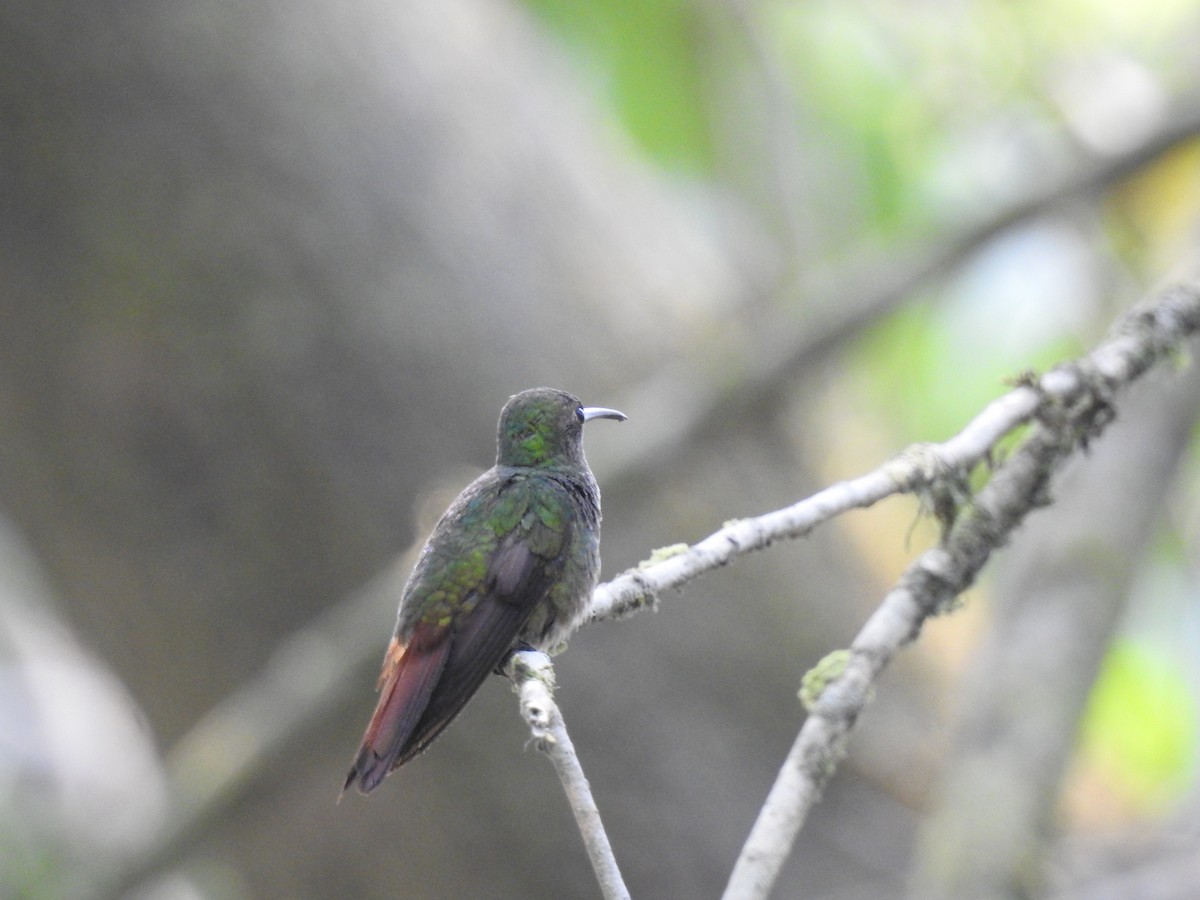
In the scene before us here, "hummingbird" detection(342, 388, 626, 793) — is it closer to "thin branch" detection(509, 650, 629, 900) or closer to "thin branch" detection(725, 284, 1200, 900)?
"thin branch" detection(509, 650, 629, 900)

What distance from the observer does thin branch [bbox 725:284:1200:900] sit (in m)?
1.71

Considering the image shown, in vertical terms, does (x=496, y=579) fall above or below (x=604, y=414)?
below

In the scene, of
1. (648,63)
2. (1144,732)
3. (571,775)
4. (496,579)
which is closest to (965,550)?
(496,579)

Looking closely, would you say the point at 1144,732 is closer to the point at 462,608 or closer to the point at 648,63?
the point at 648,63

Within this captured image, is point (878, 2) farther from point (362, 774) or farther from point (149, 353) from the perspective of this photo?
point (362, 774)

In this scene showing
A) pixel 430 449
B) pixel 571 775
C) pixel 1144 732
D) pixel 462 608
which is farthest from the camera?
pixel 1144 732

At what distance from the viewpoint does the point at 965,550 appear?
101 inches

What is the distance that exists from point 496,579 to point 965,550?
0.89 meters

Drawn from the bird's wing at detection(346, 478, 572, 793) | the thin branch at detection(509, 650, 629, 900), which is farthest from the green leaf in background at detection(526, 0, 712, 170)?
the thin branch at detection(509, 650, 629, 900)

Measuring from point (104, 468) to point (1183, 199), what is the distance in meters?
4.76

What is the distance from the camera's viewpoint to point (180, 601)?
18.3ft

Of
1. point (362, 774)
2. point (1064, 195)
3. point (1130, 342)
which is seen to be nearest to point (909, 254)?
point (1064, 195)

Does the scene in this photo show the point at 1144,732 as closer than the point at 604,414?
No

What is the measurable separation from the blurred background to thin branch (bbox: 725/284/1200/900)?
183 cm
